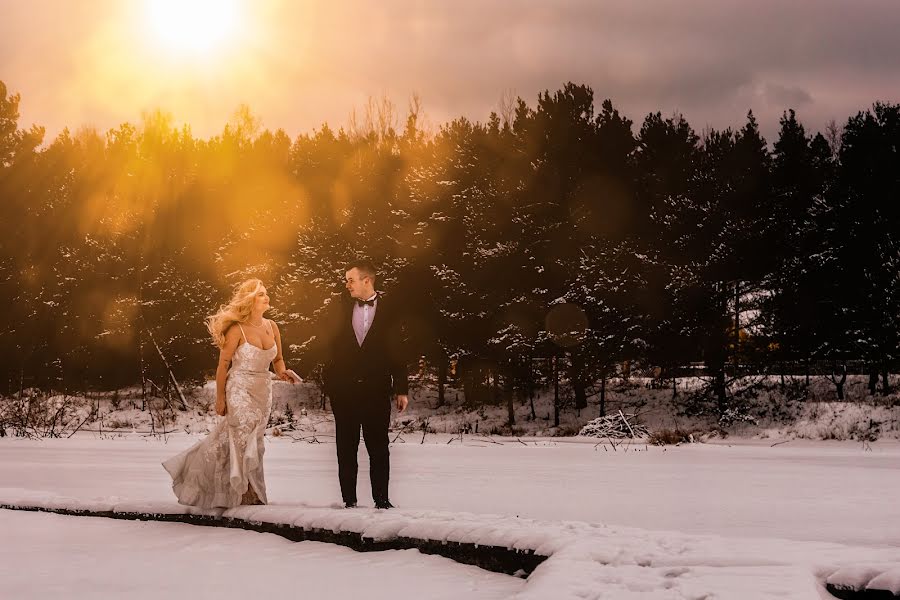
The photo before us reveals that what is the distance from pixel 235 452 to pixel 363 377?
A: 46.3 inches

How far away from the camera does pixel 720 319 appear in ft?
99.1

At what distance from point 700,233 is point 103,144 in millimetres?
28011

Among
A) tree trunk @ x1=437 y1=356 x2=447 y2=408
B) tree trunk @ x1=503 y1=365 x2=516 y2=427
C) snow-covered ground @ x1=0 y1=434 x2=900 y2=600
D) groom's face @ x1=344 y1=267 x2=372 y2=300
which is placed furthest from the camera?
tree trunk @ x1=437 y1=356 x2=447 y2=408

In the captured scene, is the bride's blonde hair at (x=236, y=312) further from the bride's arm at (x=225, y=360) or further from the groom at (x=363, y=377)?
the groom at (x=363, y=377)

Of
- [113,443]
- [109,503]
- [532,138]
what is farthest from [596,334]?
[109,503]

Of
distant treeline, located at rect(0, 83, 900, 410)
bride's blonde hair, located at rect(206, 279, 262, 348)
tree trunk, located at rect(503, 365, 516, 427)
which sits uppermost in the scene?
distant treeline, located at rect(0, 83, 900, 410)

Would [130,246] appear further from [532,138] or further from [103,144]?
[532,138]

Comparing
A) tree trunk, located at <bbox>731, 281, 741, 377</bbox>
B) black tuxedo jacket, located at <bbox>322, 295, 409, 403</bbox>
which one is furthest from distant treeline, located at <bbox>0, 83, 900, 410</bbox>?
black tuxedo jacket, located at <bbox>322, 295, 409, 403</bbox>

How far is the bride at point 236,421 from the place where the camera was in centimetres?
722

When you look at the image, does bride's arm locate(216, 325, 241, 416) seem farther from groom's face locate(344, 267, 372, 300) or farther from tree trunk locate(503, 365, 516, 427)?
tree trunk locate(503, 365, 516, 427)

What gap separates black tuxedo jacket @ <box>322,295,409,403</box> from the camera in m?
7.42

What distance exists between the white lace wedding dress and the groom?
0.59 m

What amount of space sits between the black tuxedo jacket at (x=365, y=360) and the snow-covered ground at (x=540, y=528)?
38.1 inches

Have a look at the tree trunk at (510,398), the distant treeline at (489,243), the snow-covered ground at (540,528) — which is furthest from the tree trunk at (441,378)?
the snow-covered ground at (540,528)
